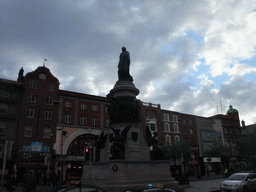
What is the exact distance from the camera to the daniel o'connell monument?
1485 centimetres

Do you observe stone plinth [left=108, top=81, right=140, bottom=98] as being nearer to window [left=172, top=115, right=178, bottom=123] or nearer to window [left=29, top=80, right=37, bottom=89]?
window [left=29, top=80, right=37, bottom=89]

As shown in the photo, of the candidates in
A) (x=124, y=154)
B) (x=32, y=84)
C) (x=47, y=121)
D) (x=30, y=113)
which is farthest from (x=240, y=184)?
(x=32, y=84)

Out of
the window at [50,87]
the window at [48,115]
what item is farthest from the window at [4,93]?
the window at [48,115]

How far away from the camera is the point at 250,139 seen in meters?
47.3

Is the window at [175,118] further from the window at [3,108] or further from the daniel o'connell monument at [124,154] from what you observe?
the daniel o'connell monument at [124,154]

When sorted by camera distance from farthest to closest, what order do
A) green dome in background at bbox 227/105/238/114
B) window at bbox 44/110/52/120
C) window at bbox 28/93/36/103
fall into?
green dome in background at bbox 227/105/238/114 < window at bbox 44/110/52/120 < window at bbox 28/93/36/103

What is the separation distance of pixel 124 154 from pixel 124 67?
8021mm

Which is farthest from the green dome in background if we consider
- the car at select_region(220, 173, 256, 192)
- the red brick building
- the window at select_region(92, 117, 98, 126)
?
the car at select_region(220, 173, 256, 192)

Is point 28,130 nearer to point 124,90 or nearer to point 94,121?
point 94,121

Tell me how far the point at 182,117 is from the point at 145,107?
12.8m

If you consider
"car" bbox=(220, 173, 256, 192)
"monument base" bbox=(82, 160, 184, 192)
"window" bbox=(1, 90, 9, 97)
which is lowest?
"car" bbox=(220, 173, 256, 192)

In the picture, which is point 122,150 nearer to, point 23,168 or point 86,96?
point 23,168

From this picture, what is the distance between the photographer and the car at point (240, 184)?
15998 millimetres

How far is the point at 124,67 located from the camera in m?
20.3
